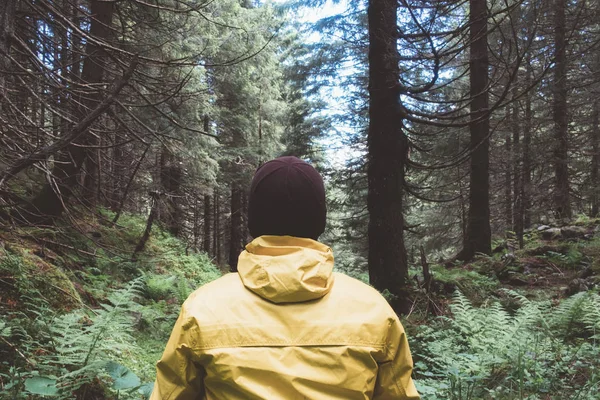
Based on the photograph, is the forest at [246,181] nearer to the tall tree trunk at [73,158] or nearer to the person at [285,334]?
the tall tree trunk at [73,158]

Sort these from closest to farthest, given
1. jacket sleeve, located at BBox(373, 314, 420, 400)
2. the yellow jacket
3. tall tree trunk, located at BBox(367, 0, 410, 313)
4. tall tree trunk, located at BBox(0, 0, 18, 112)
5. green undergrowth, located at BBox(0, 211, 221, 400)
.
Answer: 1. the yellow jacket
2. jacket sleeve, located at BBox(373, 314, 420, 400)
3. green undergrowth, located at BBox(0, 211, 221, 400)
4. tall tree trunk, located at BBox(0, 0, 18, 112)
5. tall tree trunk, located at BBox(367, 0, 410, 313)

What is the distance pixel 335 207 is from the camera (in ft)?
54.5

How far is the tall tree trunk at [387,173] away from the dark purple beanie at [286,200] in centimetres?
472

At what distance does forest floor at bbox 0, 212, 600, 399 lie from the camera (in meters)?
3.03

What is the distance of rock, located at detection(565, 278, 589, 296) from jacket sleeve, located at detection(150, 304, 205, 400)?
6.86m

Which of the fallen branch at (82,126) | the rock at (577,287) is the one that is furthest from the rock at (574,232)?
the fallen branch at (82,126)

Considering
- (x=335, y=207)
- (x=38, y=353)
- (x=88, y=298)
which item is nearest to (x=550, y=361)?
(x=38, y=353)

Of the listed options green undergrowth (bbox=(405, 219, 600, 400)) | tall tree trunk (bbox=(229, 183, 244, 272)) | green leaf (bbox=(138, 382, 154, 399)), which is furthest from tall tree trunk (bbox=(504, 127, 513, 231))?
green leaf (bbox=(138, 382, 154, 399))

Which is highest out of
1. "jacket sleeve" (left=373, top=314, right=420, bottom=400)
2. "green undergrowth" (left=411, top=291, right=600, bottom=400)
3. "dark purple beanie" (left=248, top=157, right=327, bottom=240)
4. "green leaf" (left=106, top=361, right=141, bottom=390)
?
"dark purple beanie" (left=248, top=157, right=327, bottom=240)

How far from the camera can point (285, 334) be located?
1.55 metres

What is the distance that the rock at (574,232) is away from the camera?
34.2ft

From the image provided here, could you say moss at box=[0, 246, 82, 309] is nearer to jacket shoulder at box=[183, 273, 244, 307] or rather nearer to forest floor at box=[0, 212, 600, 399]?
forest floor at box=[0, 212, 600, 399]

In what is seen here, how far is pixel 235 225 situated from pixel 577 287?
15224 millimetres

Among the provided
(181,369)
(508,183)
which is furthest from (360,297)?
(508,183)
